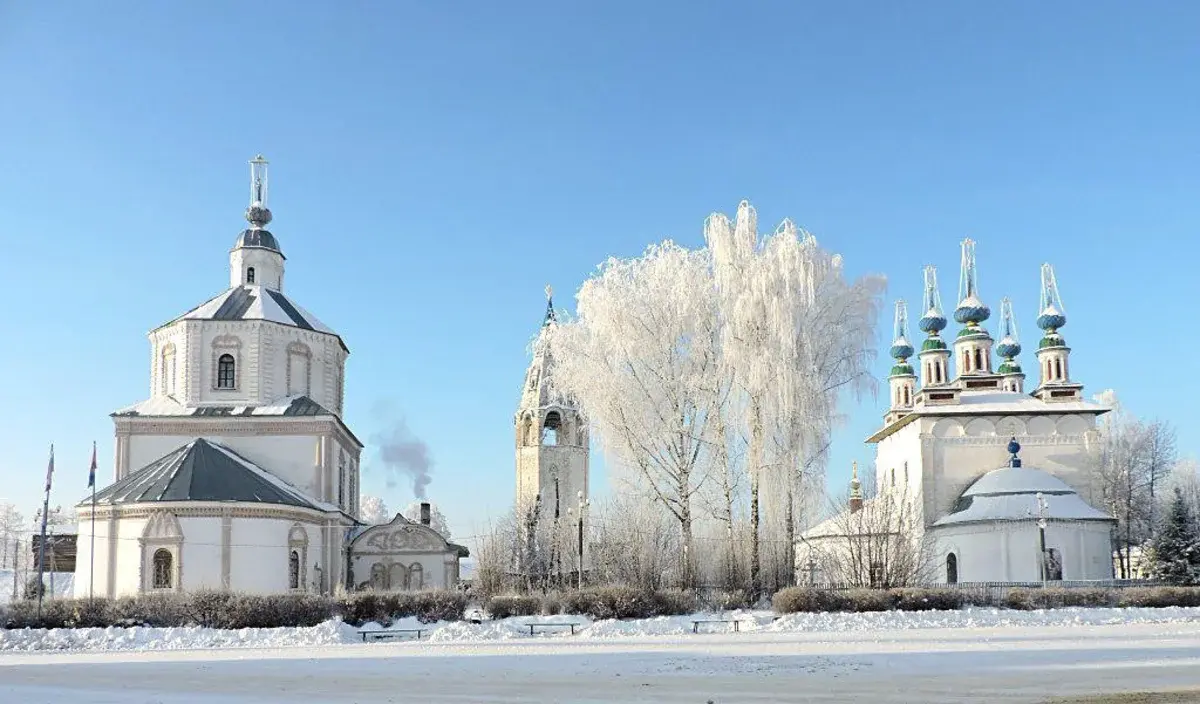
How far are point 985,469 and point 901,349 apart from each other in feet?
49.8

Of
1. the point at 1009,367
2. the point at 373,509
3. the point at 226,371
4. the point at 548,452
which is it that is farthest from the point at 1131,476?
the point at 373,509

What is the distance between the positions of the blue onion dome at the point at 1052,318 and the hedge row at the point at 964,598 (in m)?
23.5

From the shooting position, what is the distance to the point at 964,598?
2759cm

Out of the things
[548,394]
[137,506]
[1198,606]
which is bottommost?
[1198,606]

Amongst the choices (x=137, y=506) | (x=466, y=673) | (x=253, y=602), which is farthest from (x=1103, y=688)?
(x=137, y=506)

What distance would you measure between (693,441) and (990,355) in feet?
89.9

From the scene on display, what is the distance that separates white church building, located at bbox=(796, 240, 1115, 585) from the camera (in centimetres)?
4175

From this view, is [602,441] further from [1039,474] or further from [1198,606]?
[1039,474]

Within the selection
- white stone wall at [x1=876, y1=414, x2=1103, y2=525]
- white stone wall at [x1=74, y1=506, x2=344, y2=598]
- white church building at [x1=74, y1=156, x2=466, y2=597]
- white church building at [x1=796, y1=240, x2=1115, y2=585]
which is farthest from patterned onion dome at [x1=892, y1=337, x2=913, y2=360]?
white stone wall at [x1=74, y1=506, x2=344, y2=598]

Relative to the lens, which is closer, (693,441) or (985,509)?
(693,441)

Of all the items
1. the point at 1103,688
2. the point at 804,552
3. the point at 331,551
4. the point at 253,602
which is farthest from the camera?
the point at 331,551

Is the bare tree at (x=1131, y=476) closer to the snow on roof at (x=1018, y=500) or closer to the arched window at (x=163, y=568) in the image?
the snow on roof at (x=1018, y=500)

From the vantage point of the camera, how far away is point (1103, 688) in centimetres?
1329

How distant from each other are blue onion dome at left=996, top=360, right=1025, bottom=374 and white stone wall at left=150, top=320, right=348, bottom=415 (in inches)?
1237
